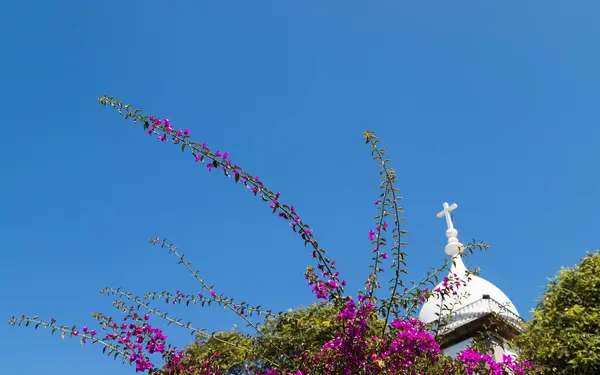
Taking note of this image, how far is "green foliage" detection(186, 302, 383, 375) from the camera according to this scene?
672 centimetres

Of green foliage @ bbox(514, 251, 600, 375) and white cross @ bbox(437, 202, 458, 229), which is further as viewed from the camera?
white cross @ bbox(437, 202, 458, 229)

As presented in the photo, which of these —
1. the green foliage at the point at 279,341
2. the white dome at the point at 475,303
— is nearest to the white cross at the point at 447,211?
the white dome at the point at 475,303

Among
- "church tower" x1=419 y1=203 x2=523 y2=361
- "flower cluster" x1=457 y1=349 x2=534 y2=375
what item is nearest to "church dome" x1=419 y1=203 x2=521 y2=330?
"church tower" x1=419 y1=203 x2=523 y2=361

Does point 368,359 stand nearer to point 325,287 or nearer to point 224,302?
point 325,287

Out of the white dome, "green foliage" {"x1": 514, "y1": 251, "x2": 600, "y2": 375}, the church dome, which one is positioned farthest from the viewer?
the white dome

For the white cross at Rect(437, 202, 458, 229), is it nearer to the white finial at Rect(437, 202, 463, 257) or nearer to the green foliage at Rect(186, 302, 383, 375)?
the white finial at Rect(437, 202, 463, 257)

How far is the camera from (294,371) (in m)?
6.21

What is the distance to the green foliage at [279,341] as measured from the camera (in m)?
6.72

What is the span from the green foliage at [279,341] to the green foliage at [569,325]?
4.39 metres

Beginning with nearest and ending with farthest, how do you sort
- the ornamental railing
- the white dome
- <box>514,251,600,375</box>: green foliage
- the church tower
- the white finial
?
<box>514,251,600,375</box>: green foliage, the church tower, the ornamental railing, the white dome, the white finial

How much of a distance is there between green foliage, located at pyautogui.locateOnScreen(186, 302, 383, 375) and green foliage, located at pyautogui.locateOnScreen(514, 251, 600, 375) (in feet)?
14.4

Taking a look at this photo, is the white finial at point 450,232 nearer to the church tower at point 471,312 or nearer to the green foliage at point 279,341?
the church tower at point 471,312

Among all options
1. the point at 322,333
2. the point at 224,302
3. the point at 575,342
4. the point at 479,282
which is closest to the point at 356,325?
the point at 224,302

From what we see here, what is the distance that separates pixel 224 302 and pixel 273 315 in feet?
1.88
